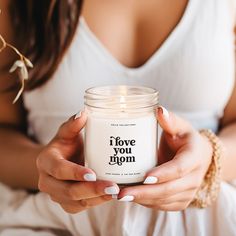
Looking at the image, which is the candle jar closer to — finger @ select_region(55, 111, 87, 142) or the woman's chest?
finger @ select_region(55, 111, 87, 142)

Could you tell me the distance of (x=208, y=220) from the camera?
3.22ft

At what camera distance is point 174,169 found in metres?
0.84

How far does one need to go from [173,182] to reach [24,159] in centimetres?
39

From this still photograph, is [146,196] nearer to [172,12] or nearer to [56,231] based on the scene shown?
[56,231]

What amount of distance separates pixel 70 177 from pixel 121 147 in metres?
0.09

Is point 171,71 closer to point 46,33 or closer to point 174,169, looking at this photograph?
point 46,33

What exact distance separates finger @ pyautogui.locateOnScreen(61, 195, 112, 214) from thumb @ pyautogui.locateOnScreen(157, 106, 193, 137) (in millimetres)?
130

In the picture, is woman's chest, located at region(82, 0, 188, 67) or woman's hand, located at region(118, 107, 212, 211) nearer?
woman's hand, located at region(118, 107, 212, 211)

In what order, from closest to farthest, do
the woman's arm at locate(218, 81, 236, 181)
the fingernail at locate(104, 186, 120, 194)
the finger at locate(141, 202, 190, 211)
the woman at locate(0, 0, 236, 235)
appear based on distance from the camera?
the fingernail at locate(104, 186, 120, 194), the finger at locate(141, 202, 190, 211), the woman's arm at locate(218, 81, 236, 181), the woman at locate(0, 0, 236, 235)

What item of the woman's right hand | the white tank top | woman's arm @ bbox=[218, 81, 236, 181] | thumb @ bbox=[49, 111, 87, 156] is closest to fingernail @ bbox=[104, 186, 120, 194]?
the woman's right hand

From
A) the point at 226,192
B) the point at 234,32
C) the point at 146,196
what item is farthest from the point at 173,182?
the point at 234,32

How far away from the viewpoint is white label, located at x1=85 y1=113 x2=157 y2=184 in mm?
797

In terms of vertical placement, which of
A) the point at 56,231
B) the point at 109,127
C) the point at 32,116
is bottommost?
the point at 56,231

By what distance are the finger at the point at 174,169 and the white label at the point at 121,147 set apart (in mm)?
12
